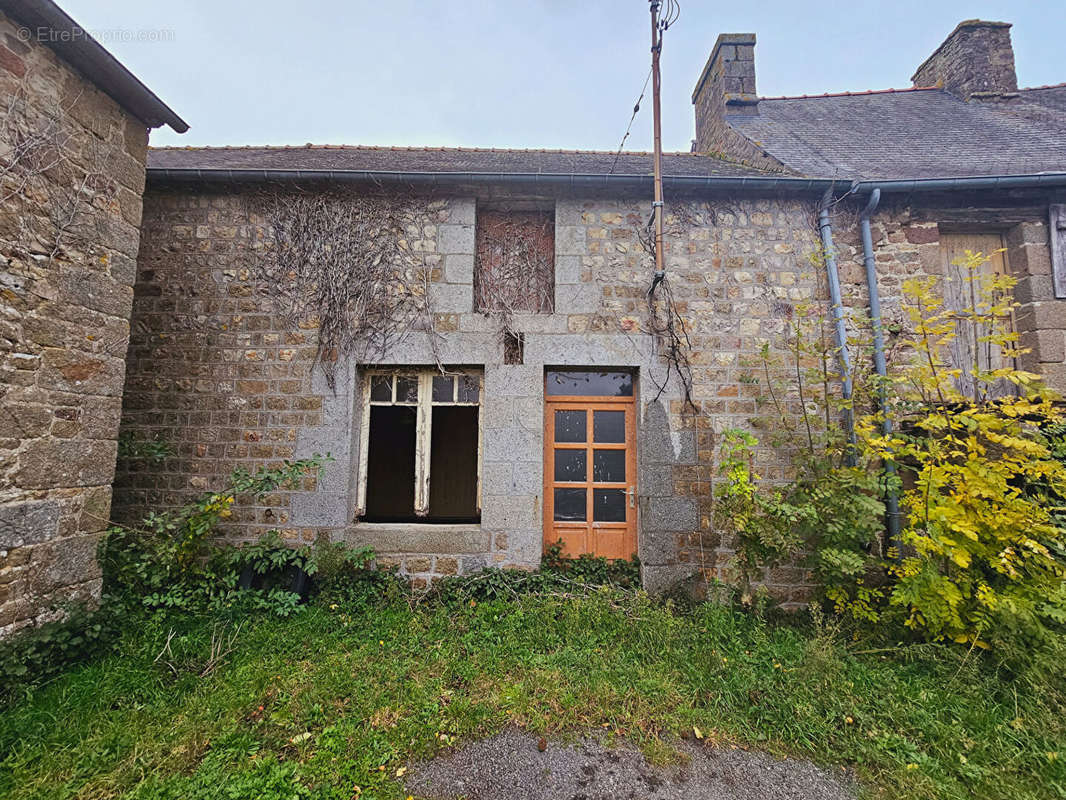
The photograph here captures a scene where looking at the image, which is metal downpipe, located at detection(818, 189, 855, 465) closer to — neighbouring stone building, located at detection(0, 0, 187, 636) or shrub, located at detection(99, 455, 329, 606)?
shrub, located at detection(99, 455, 329, 606)

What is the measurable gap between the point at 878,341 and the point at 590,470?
9.79ft

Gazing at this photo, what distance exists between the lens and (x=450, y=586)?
421 cm

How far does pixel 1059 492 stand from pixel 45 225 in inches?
279

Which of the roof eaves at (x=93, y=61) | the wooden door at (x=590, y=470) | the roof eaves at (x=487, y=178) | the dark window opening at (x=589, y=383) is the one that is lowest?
the wooden door at (x=590, y=470)

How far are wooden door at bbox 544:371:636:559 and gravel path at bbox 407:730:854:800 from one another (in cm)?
203

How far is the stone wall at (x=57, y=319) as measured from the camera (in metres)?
2.87

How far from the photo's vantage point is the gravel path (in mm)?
2279

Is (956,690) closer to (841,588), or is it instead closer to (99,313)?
(841,588)

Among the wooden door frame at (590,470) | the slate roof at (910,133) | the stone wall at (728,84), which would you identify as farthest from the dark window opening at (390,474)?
the slate roof at (910,133)

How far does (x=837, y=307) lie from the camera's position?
4.46 metres

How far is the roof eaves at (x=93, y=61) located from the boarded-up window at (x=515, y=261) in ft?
8.92

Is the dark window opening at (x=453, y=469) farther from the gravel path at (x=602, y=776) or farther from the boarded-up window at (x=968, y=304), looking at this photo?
the boarded-up window at (x=968, y=304)

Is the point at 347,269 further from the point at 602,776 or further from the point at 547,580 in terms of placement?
the point at 602,776

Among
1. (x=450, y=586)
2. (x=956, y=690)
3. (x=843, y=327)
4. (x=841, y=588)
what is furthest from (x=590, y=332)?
(x=956, y=690)
